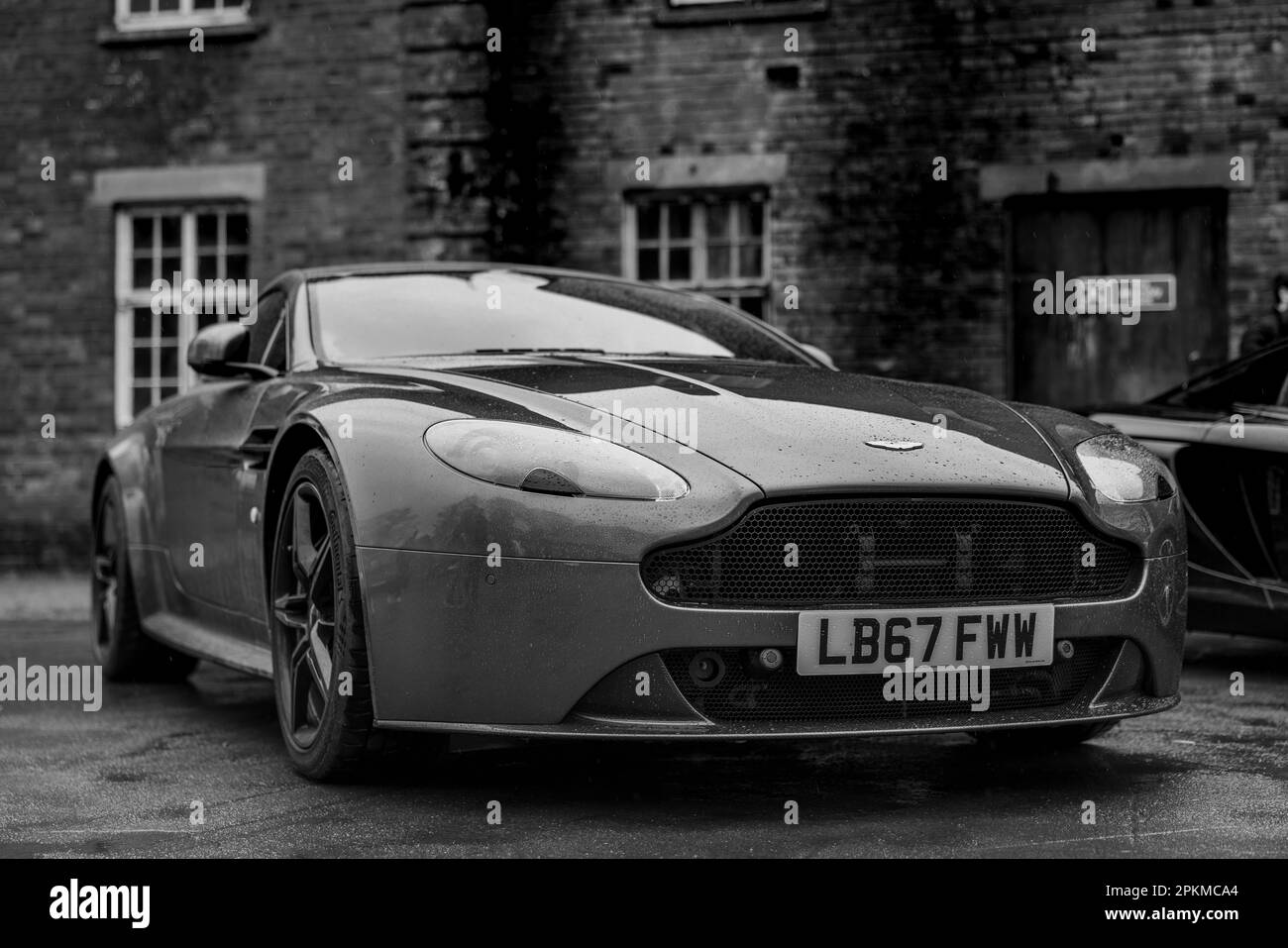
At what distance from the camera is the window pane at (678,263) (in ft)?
43.1

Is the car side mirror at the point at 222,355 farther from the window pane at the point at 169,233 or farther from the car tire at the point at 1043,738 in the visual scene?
the window pane at the point at 169,233

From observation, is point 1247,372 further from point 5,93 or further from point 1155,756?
point 5,93

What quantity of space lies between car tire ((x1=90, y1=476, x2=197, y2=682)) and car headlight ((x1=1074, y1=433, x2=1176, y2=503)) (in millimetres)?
3547

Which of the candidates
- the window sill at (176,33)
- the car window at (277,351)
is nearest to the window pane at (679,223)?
the window sill at (176,33)

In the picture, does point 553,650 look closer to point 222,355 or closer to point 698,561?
point 698,561

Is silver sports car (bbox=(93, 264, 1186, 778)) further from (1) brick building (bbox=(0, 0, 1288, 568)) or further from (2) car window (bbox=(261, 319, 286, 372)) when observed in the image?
(1) brick building (bbox=(0, 0, 1288, 568))

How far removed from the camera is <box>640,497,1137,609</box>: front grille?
12.3 feet

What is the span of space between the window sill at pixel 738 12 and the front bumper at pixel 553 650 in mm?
9380

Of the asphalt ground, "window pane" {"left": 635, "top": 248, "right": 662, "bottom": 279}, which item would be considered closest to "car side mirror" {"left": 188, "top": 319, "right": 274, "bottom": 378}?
the asphalt ground

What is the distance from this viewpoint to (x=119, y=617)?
255 inches

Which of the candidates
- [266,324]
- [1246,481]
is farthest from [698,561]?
[1246,481]

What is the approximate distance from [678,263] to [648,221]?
1.28 ft

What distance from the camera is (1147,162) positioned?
12102 millimetres
